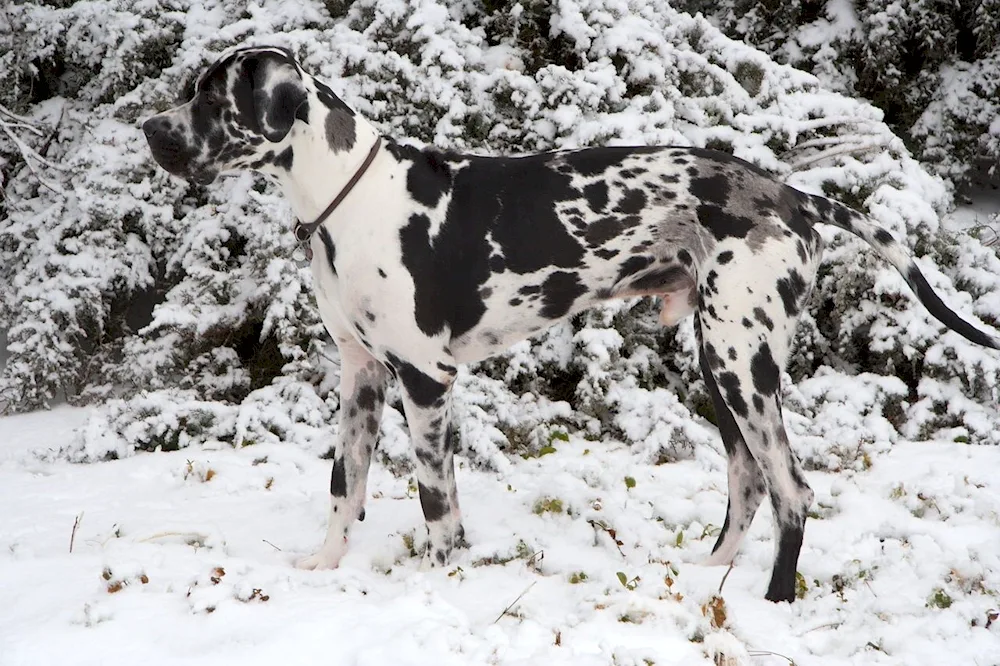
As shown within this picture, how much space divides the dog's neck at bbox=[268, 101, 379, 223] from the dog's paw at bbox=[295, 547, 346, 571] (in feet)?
4.25

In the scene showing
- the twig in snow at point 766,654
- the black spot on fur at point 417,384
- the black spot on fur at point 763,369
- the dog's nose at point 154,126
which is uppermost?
the dog's nose at point 154,126

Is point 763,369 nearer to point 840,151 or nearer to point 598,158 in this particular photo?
point 598,158

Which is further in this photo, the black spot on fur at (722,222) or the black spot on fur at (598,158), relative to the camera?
the black spot on fur at (598,158)

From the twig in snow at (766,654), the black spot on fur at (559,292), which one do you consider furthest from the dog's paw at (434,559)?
the twig in snow at (766,654)

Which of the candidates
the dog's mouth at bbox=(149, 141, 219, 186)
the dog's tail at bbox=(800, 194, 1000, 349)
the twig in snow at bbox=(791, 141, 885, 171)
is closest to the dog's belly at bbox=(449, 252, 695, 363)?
the dog's tail at bbox=(800, 194, 1000, 349)

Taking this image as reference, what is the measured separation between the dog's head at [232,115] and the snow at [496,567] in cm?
142

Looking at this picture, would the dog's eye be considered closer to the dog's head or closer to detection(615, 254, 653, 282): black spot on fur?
the dog's head

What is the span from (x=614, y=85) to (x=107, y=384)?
4.09 m

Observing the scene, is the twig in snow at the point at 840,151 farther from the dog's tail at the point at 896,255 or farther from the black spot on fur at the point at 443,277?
the black spot on fur at the point at 443,277

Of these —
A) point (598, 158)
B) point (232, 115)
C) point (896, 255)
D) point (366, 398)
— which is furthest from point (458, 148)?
point (896, 255)

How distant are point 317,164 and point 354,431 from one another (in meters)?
1.08

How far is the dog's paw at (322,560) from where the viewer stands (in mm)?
3340

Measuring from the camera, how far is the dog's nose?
3.07 m

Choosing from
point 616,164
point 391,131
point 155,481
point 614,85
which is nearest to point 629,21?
point 614,85
